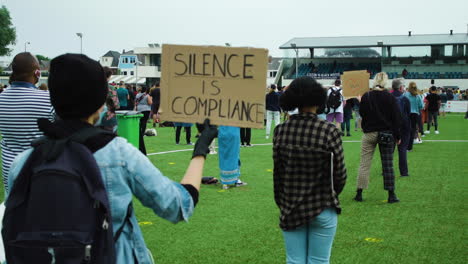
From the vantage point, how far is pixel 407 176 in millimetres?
10492

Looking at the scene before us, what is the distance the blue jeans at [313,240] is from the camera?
373 cm

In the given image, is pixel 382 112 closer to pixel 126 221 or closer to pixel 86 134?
pixel 126 221

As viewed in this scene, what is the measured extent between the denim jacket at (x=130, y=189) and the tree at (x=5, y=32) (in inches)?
2976

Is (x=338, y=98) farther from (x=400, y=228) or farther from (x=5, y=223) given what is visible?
(x=5, y=223)

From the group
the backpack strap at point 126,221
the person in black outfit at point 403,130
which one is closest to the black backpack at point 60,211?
the backpack strap at point 126,221

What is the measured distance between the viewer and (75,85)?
196cm

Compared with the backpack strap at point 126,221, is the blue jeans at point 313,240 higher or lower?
lower

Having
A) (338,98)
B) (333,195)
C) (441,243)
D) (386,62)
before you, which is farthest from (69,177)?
(386,62)

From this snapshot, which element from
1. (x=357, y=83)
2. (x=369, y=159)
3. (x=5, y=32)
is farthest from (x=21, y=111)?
(x=5, y=32)

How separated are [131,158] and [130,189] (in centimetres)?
14

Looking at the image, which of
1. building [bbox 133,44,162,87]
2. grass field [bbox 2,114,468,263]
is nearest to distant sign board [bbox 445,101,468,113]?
grass field [bbox 2,114,468,263]

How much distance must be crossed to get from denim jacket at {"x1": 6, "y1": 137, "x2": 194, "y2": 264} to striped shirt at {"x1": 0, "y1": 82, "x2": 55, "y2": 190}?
7.38ft

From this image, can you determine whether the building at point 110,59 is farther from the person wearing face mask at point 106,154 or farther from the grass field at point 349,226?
the person wearing face mask at point 106,154

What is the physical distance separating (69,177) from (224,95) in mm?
1223
